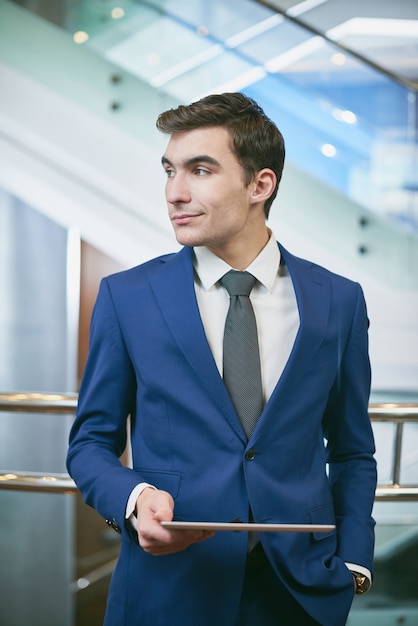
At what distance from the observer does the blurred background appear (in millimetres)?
3908

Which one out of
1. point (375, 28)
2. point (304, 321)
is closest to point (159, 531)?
point (304, 321)

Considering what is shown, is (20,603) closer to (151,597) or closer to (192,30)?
(151,597)

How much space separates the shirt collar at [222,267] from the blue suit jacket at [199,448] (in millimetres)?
35

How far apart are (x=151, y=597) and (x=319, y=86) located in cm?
322

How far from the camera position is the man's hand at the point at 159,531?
1361 millimetres

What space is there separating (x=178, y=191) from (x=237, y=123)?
187 mm

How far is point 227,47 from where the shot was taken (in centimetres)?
416

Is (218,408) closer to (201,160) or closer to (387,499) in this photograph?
(201,160)

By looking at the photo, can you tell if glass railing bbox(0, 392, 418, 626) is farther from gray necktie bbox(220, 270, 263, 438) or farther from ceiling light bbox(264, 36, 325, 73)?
ceiling light bbox(264, 36, 325, 73)

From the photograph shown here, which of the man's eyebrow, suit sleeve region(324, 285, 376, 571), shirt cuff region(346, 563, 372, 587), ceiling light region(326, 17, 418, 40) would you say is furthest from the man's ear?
ceiling light region(326, 17, 418, 40)

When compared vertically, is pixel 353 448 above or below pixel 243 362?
below

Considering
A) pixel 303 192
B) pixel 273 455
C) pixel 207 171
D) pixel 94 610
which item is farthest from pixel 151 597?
pixel 303 192

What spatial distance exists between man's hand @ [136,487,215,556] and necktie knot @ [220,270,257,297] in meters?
0.44

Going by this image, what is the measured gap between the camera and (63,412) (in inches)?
93.2
